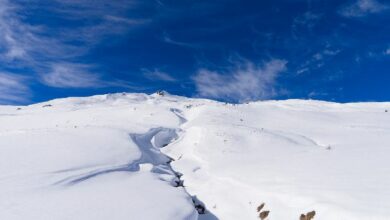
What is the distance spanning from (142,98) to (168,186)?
4190cm

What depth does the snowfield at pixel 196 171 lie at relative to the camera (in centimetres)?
1234

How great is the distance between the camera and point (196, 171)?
21.6 metres

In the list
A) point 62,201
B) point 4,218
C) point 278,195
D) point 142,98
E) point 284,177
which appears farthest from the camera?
point 142,98

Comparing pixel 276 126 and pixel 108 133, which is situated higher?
pixel 276 126

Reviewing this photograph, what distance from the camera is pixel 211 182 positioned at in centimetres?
1906

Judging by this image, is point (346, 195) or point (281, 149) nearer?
point (346, 195)

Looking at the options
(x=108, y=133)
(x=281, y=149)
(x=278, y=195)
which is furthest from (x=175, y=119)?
(x=278, y=195)

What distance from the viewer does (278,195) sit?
14.2 metres

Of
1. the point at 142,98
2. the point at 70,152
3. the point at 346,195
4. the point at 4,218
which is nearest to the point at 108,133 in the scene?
the point at 70,152

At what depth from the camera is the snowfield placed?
40.5ft

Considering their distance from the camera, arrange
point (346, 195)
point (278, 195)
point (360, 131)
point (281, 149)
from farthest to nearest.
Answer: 1. point (360, 131)
2. point (281, 149)
3. point (278, 195)
4. point (346, 195)

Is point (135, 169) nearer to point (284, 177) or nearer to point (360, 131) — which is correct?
point (284, 177)

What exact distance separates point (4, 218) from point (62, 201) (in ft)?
6.62

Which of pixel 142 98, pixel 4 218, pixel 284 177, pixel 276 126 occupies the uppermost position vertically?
pixel 142 98
